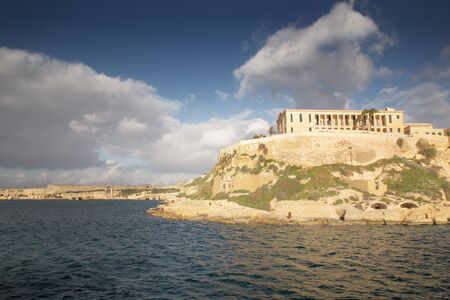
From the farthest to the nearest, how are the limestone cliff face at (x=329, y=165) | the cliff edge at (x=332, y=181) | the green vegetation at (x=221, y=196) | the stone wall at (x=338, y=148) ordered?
the green vegetation at (x=221, y=196), the stone wall at (x=338, y=148), the limestone cliff face at (x=329, y=165), the cliff edge at (x=332, y=181)

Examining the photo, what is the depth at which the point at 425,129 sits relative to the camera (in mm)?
97875

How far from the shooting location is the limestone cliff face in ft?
232

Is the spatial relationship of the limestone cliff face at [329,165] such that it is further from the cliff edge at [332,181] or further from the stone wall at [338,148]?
the cliff edge at [332,181]

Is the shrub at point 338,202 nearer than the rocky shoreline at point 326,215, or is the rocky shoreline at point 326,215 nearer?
the rocky shoreline at point 326,215

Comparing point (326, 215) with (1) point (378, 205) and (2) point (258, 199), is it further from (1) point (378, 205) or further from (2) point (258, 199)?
(2) point (258, 199)

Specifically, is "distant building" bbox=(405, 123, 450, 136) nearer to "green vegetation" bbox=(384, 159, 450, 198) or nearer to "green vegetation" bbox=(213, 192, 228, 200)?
"green vegetation" bbox=(384, 159, 450, 198)

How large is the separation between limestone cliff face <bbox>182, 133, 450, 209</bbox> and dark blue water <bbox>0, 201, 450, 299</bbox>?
24.2 m

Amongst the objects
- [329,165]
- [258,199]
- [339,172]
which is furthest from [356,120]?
[258,199]

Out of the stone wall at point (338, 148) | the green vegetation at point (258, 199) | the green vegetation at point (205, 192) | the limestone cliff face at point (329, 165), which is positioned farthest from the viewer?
the green vegetation at point (205, 192)

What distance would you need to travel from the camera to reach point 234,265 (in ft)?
94.8

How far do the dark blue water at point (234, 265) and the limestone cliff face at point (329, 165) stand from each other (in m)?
24.2

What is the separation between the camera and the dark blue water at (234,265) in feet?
70.5

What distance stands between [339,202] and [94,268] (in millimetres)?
48322

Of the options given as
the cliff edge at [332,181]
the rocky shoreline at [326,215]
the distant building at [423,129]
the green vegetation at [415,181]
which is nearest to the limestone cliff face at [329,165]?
the green vegetation at [415,181]
